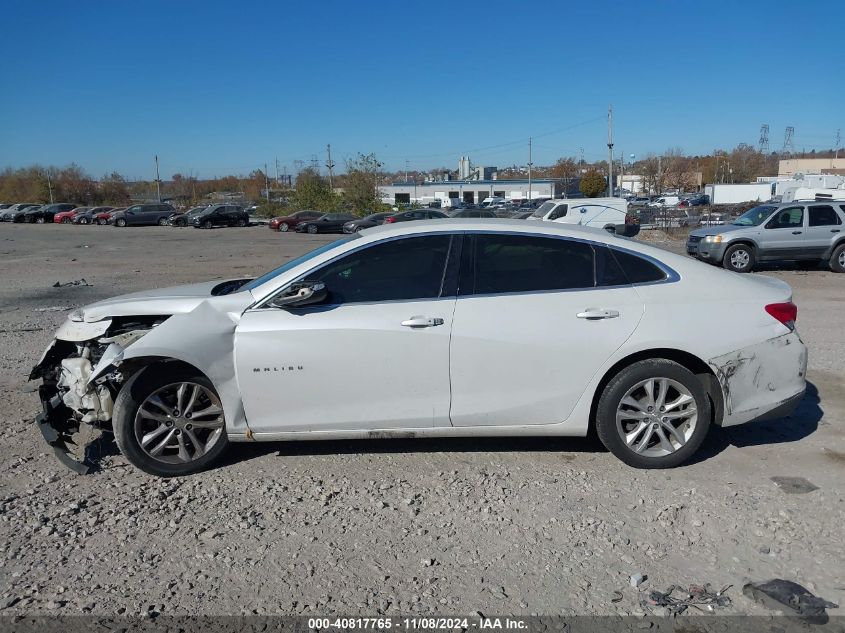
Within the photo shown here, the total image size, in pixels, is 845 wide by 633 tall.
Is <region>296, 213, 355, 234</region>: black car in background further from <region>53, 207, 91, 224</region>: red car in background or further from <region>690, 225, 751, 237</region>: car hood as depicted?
<region>690, 225, 751, 237</region>: car hood

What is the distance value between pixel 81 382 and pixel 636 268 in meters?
3.78

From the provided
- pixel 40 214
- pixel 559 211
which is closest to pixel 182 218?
pixel 40 214

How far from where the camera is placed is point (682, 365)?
14.5 feet

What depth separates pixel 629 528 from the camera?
12.2ft

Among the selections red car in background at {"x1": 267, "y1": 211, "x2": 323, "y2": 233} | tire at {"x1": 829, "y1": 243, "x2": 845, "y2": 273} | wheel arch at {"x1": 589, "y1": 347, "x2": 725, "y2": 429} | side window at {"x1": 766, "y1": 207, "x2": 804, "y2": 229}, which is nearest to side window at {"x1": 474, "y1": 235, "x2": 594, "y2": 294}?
wheel arch at {"x1": 589, "y1": 347, "x2": 725, "y2": 429}

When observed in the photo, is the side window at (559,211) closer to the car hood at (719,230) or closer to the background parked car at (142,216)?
the car hood at (719,230)

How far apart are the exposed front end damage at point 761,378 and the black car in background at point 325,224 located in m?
38.0

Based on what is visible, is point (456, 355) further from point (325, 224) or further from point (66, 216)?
point (66, 216)

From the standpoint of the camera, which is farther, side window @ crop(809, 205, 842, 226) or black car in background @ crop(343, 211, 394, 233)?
black car in background @ crop(343, 211, 394, 233)

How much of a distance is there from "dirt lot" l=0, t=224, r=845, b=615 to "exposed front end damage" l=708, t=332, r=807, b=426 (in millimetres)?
395

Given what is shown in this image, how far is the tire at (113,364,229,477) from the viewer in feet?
14.0

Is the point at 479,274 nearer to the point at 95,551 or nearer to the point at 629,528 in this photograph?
the point at 629,528

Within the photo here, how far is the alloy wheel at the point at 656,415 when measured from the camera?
4.34 meters

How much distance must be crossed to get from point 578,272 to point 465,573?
2104mm
